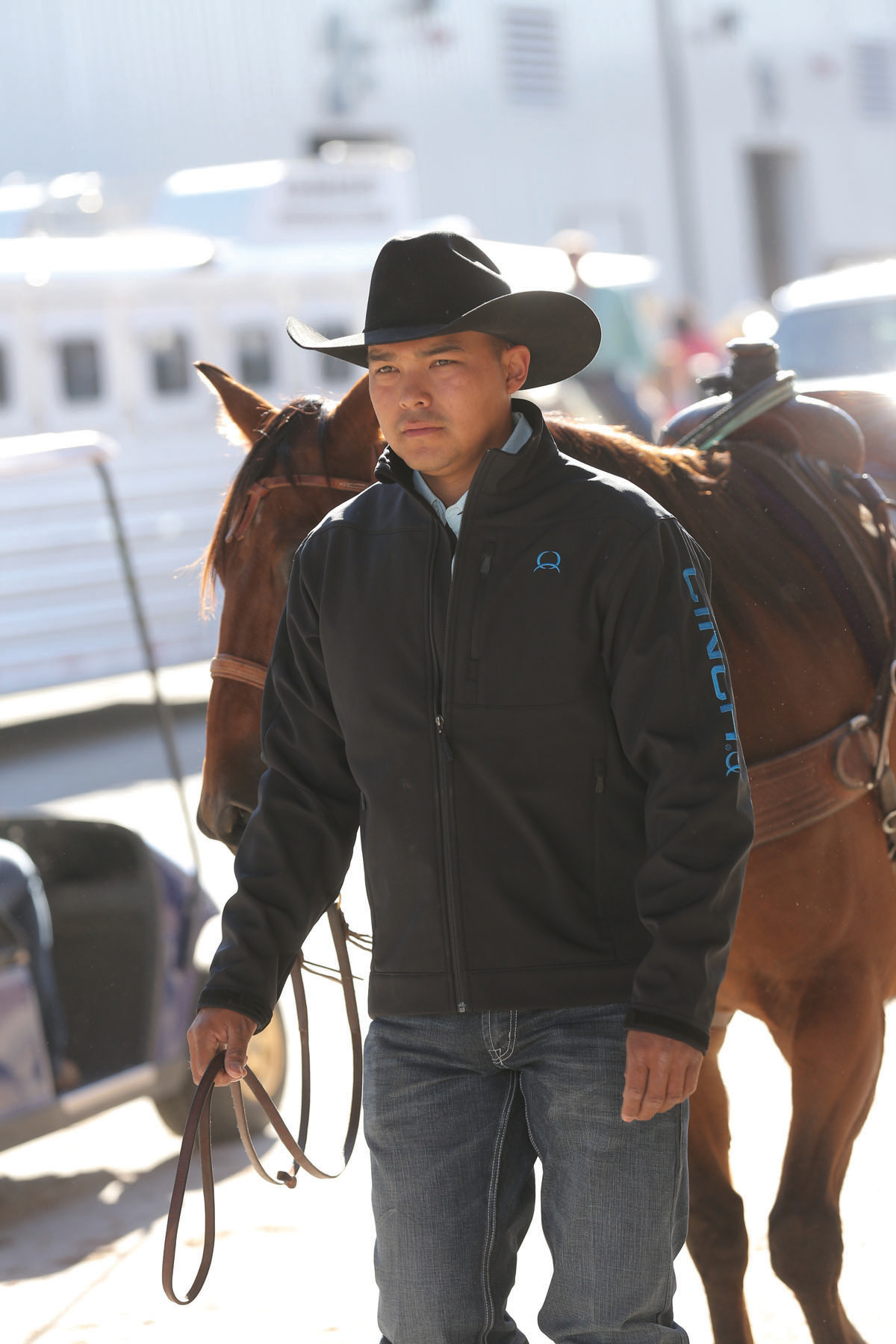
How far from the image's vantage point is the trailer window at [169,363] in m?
11.3

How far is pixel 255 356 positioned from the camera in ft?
39.2

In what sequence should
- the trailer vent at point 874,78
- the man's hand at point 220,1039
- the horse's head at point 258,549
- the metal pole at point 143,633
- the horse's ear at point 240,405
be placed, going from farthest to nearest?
the trailer vent at point 874,78
the metal pole at point 143,633
the horse's ear at point 240,405
the horse's head at point 258,549
the man's hand at point 220,1039

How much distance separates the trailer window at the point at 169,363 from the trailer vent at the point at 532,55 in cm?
1051

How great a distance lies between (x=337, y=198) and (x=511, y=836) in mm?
11444

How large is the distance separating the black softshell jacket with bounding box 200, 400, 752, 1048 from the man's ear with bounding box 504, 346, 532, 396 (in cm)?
6

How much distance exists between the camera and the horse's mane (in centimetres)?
257

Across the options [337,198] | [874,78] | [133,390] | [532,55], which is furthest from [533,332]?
[874,78]

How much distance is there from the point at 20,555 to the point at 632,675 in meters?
8.96

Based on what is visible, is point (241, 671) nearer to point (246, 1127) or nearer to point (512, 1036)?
point (246, 1127)

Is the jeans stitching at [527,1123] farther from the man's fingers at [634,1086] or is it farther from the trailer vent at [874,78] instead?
the trailer vent at [874,78]

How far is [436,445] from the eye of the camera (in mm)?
1977

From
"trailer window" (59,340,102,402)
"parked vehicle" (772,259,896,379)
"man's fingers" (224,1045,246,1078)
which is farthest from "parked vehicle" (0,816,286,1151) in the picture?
"trailer window" (59,340,102,402)

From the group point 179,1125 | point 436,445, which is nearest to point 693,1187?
point 436,445

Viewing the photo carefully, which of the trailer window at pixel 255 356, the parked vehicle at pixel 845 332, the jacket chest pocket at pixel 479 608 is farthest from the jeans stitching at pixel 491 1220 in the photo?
the trailer window at pixel 255 356
